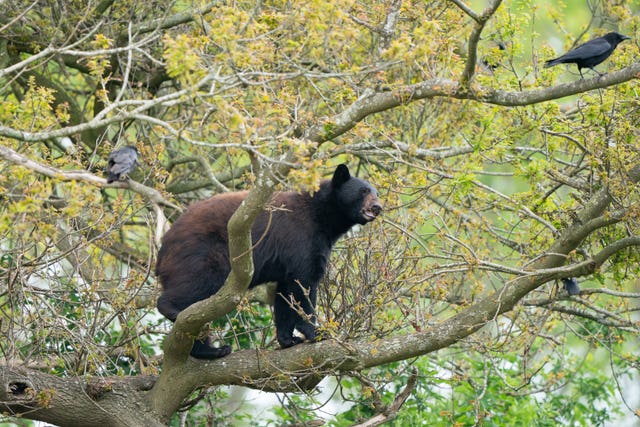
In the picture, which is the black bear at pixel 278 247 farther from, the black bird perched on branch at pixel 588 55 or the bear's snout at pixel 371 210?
the black bird perched on branch at pixel 588 55

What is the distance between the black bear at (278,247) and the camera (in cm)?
792

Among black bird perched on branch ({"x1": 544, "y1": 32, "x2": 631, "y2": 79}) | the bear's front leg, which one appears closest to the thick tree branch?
black bird perched on branch ({"x1": 544, "y1": 32, "x2": 631, "y2": 79})

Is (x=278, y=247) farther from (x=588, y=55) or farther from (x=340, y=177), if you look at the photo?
(x=588, y=55)

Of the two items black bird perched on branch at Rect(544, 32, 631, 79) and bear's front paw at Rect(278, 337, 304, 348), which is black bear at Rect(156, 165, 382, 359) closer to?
bear's front paw at Rect(278, 337, 304, 348)

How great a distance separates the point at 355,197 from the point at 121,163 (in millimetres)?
2335

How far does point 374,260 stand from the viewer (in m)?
7.70

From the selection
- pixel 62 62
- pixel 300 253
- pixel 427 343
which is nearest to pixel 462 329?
pixel 427 343

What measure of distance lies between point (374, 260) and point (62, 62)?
500 cm

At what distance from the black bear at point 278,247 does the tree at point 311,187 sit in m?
0.22

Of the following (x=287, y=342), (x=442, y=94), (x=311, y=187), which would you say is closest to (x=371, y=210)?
(x=287, y=342)

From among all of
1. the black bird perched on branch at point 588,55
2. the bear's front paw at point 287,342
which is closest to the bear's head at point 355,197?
the bear's front paw at point 287,342

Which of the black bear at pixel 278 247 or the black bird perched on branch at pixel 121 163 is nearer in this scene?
the black bird perched on branch at pixel 121 163

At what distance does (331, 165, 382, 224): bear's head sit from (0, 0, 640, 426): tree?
0.17 meters

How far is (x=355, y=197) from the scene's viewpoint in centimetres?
878
